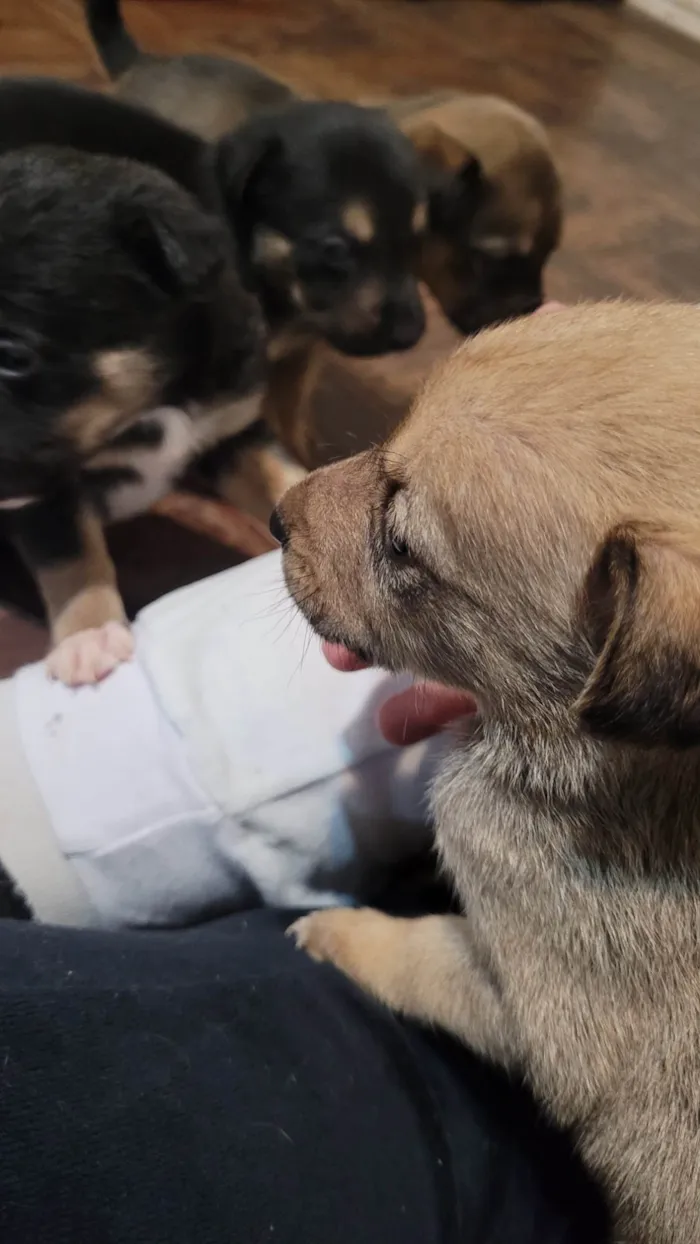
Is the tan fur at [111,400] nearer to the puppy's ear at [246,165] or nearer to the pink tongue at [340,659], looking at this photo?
the puppy's ear at [246,165]

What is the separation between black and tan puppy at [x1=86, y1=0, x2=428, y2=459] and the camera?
1.92 m

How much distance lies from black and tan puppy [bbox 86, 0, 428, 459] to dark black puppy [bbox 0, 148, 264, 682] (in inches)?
10.0

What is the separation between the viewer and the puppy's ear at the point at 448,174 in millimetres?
2203

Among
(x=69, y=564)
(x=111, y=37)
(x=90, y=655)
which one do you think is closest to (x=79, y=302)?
(x=69, y=564)

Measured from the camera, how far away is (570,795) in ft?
3.19

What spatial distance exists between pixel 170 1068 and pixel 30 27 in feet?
A: 11.5

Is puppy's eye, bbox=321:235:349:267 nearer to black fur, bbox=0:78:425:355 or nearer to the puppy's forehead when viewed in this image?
black fur, bbox=0:78:425:355

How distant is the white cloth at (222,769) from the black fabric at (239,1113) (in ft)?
0.33

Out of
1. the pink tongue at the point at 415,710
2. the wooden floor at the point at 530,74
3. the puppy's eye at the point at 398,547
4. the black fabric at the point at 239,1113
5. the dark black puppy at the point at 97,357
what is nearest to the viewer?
the black fabric at the point at 239,1113

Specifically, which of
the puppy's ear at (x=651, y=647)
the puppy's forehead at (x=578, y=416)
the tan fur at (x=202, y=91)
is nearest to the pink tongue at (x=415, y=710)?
the puppy's forehead at (x=578, y=416)

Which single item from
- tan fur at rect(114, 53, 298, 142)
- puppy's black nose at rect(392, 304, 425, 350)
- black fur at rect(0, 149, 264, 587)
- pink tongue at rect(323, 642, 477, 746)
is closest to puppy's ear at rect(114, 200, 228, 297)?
black fur at rect(0, 149, 264, 587)

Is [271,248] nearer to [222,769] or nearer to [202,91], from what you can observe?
[202,91]

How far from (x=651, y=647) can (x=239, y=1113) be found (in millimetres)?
581

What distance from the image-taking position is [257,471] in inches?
75.7
